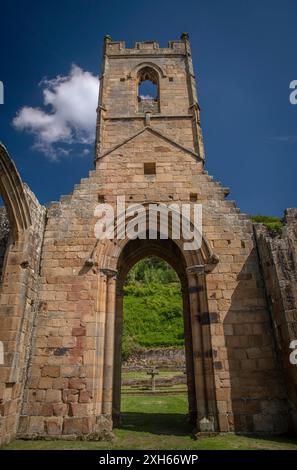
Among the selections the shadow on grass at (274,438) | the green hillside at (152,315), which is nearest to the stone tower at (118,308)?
the shadow on grass at (274,438)

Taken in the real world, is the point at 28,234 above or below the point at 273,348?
above

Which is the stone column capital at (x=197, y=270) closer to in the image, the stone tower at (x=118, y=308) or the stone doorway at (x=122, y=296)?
the stone tower at (x=118, y=308)

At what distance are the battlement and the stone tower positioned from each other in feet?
14.7

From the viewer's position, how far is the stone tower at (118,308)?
6.07 m

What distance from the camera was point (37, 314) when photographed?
688 cm

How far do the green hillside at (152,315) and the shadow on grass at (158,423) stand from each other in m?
18.0

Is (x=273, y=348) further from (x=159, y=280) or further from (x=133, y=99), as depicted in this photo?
(x=159, y=280)

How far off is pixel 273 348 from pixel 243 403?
4.36 ft

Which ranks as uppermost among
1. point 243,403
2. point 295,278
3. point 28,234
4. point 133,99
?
point 133,99

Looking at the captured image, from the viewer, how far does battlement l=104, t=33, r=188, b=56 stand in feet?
39.0

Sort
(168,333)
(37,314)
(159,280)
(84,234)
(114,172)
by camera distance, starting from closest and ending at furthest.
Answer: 1. (37,314)
2. (84,234)
3. (114,172)
4. (168,333)
5. (159,280)

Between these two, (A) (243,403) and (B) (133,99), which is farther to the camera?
(B) (133,99)

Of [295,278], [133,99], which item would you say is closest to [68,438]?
[295,278]

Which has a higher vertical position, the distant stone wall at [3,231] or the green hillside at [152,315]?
the green hillside at [152,315]
